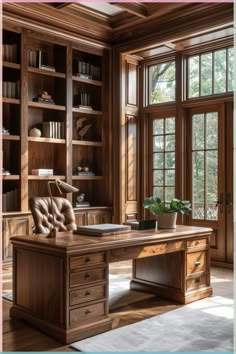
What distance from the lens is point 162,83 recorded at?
6.36 m

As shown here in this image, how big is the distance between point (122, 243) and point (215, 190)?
109 inches

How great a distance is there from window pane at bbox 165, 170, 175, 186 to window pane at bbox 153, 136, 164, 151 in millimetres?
394

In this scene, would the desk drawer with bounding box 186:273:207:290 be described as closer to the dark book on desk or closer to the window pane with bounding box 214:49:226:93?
the dark book on desk

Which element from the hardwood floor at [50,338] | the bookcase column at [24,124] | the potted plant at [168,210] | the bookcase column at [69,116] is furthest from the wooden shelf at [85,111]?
the potted plant at [168,210]

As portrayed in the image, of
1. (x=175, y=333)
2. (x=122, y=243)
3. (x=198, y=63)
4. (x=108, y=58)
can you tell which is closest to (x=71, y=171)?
(x=108, y=58)

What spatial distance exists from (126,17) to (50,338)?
4523 millimetres

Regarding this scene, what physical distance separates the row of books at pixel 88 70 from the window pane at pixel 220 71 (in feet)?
6.01

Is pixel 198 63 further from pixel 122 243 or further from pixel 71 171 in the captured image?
pixel 122 243

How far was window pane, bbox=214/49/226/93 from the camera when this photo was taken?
18.1 ft

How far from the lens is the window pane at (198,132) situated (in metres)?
5.81

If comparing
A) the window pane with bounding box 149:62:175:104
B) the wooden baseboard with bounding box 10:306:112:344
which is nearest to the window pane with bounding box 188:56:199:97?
the window pane with bounding box 149:62:175:104

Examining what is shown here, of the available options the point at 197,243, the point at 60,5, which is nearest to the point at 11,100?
the point at 60,5

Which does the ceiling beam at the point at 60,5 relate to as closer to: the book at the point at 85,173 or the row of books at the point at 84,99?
the row of books at the point at 84,99

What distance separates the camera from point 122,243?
3.20 meters
